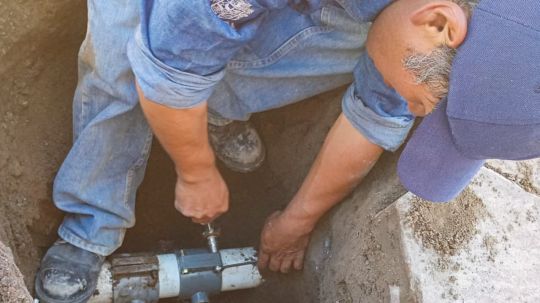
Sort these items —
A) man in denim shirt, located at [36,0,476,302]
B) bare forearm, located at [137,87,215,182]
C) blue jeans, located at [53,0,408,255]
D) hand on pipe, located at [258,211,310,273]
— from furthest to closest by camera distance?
hand on pipe, located at [258,211,310,273] < blue jeans, located at [53,0,408,255] < bare forearm, located at [137,87,215,182] < man in denim shirt, located at [36,0,476,302]

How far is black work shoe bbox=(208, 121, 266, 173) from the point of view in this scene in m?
2.13

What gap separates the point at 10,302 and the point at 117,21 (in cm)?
71

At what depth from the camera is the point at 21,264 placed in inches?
71.2

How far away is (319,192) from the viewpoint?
1977 millimetres

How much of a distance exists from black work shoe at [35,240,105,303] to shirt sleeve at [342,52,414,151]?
796mm

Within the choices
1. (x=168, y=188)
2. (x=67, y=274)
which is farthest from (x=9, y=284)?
(x=168, y=188)

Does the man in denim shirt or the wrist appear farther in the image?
the wrist

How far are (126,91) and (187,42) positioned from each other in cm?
48

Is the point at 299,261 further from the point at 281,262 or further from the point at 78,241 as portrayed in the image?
the point at 78,241

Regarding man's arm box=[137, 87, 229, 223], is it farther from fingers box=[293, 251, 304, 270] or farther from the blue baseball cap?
the blue baseball cap

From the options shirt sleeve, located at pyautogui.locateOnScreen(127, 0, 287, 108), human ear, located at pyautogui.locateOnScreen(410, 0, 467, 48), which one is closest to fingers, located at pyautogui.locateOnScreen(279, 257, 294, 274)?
shirt sleeve, located at pyautogui.locateOnScreen(127, 0, 287, 108)

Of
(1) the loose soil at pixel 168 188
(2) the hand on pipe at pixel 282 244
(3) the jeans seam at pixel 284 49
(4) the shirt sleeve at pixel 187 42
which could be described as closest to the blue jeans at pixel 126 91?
(3) the jeans seam at pixel 284 49

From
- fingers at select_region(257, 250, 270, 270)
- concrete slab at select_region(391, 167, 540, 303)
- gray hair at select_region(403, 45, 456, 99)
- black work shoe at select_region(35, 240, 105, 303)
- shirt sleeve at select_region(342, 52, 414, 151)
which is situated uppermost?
gray hair at select_region(403, 45, 456, 99)

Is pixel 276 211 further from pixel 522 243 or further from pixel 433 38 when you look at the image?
pixel 433 38
